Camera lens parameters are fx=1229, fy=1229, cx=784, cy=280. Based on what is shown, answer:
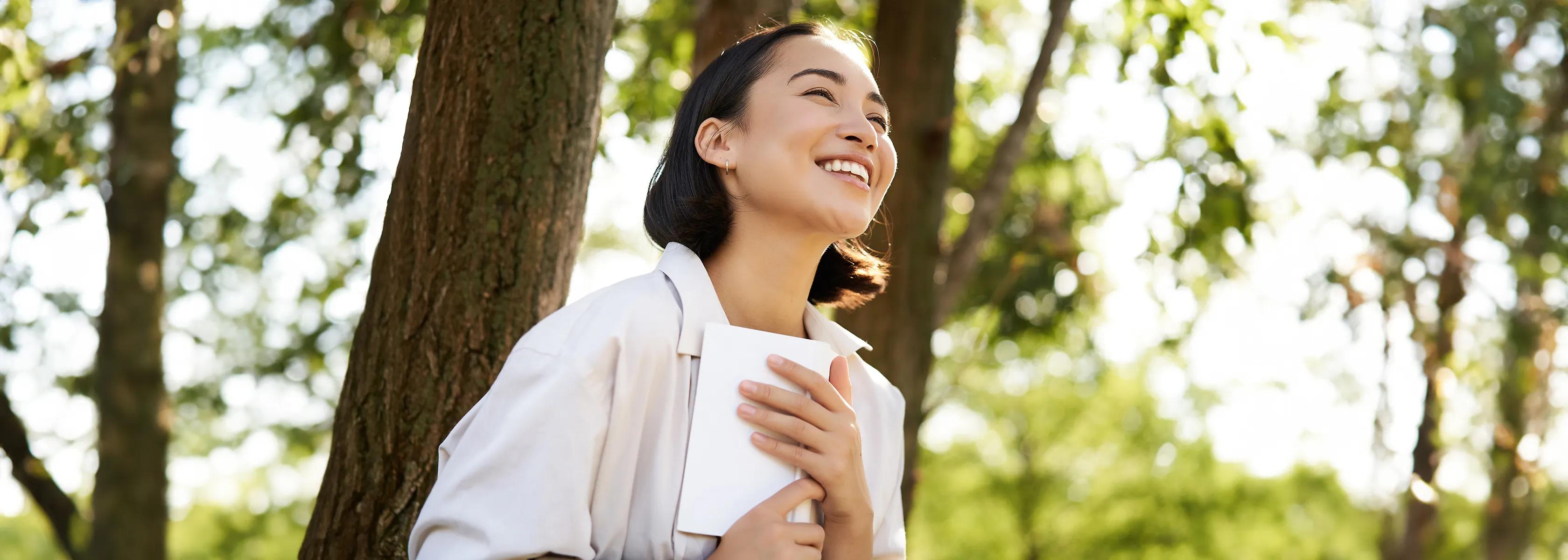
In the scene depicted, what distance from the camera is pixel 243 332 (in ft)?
55.6

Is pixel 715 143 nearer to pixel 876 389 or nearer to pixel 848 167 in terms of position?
pixel 848 167

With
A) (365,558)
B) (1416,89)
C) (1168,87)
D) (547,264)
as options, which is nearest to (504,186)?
(547,264)

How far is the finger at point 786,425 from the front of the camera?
77.7 inches

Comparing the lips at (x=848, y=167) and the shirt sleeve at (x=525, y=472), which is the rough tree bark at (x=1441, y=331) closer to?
the lips at (x=848, y=167)

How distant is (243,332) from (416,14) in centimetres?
1266

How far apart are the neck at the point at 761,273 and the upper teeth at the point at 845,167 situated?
0.43 feet

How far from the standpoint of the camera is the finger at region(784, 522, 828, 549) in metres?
1.91

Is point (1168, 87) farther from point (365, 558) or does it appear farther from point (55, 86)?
point (55, 86)

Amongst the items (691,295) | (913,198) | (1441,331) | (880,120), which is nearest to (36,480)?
(913,198)

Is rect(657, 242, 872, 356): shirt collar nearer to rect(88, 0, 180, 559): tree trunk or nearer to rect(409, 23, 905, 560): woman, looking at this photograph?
rect(409, 23, 905, 560): woman

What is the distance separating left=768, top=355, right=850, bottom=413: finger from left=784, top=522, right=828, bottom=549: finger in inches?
8.1

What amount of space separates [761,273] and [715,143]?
0.26 m

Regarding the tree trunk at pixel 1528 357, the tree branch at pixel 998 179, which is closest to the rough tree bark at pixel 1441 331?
the tree trunk at pixel 1528 357

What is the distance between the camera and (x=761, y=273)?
87.7 inches
